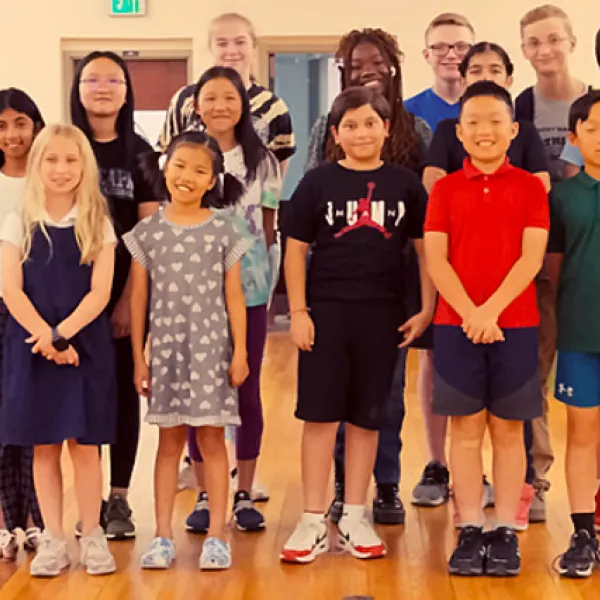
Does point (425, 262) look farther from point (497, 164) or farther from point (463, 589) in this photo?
point (463, 589)

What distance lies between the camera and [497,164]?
2.78 m

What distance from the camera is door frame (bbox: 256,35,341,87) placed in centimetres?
785

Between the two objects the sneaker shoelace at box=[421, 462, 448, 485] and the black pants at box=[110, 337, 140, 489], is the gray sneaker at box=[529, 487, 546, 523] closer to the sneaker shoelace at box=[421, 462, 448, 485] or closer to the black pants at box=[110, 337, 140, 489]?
the sneaker shoelace at box=[421, 462, 448, 485]

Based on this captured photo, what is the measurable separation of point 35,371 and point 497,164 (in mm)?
1320

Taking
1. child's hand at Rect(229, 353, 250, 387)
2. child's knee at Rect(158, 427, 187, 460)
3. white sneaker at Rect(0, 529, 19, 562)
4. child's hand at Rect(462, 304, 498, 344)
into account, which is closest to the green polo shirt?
child's hand at Rect(462, 304, 498, 344)

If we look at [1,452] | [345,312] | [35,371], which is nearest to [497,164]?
[345,312]

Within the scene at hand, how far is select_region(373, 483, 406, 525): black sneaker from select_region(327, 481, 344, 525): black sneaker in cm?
11

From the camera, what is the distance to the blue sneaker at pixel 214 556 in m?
2.85

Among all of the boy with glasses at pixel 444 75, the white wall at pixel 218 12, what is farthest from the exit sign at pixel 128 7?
the boy with glasses at pixel 444 75

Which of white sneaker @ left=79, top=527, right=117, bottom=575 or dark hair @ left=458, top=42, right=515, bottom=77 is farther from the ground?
dark hair @ left=458, top=42, right=515, bottom=77

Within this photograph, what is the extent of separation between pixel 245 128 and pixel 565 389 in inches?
46.9

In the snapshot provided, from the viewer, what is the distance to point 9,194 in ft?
9.53

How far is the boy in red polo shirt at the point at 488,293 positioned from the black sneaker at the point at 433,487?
66 cm

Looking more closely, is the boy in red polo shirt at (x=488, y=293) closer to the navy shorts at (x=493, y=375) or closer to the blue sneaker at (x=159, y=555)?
the navy shorts at (x=493, y=375)
